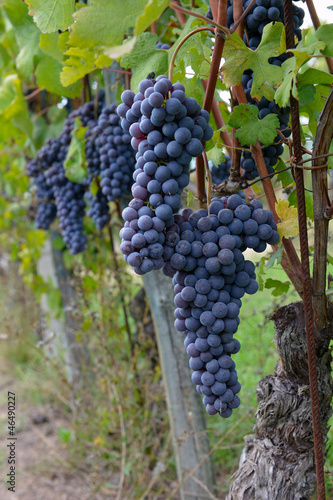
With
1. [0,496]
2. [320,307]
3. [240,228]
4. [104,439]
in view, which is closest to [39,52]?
[240,228]

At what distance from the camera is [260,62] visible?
780 mm

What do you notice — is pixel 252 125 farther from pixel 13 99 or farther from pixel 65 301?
pixel 65 301

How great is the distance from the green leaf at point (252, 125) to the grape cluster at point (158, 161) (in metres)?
0.12

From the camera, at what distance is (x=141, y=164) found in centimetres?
69

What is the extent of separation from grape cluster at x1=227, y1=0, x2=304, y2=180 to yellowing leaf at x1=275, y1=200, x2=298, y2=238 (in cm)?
15

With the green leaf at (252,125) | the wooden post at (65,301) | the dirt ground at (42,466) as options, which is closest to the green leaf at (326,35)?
the green leaf at (252,125)

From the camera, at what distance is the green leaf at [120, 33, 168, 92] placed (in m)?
0.86

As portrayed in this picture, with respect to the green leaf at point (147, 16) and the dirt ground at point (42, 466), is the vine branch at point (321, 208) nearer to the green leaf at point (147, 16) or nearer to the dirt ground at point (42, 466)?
the green leaf at point (147, 16)

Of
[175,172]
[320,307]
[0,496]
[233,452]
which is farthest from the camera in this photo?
[0,496]

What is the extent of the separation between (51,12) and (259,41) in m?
0.44

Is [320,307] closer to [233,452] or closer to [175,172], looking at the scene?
[175,172]

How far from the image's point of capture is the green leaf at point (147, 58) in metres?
0.86

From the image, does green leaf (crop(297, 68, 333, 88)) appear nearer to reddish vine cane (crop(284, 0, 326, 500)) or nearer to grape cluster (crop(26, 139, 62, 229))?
reddish vine cane (crop(284, 0, 326, 500))

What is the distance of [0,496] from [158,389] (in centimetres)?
121
